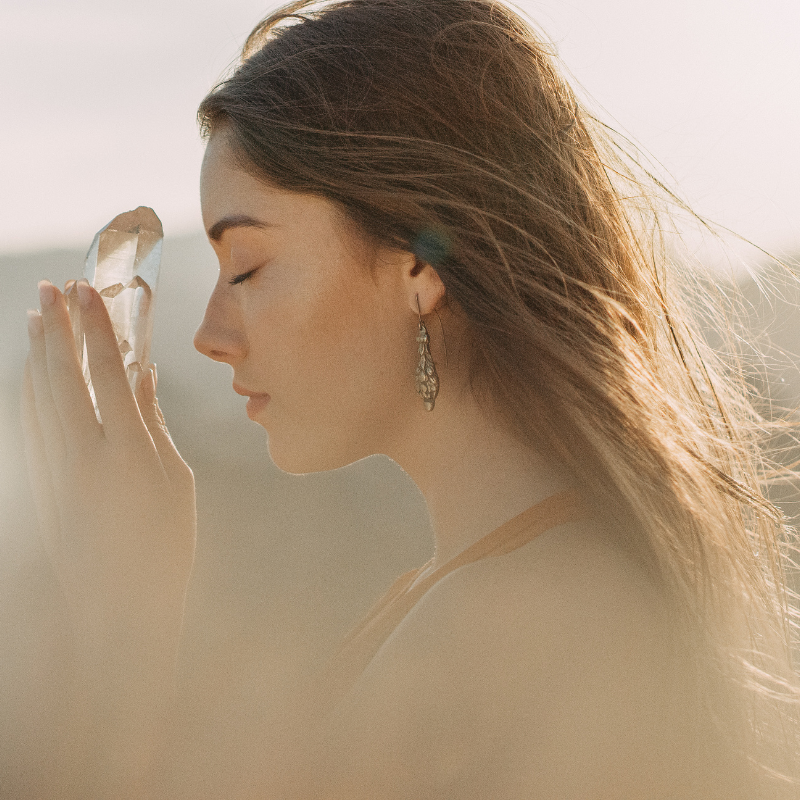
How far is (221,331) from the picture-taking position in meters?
1.29

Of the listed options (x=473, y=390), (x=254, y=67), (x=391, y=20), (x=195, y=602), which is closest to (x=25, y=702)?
(x=473, y=390)

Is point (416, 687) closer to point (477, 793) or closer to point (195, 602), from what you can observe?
point (477, 793)

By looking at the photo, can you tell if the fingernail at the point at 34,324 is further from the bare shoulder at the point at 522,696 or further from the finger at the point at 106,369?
the bare shoulder at the point at 522,696

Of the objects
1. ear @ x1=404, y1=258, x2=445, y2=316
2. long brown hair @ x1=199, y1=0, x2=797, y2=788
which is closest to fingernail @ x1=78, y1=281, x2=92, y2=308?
long brown hair @ x1=199, y1=0, x2=797, y2=788

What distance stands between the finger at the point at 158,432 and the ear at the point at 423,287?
0.44 meters

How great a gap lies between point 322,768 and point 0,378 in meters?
1.78

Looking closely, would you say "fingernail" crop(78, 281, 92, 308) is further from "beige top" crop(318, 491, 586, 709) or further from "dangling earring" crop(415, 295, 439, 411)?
"beige top" crop(318, 491, 586, 709)

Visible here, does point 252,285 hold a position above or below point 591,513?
above

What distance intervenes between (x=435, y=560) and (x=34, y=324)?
2.40 feet

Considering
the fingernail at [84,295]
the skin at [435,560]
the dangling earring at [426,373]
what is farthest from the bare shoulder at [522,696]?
the fingernail at [84,295]

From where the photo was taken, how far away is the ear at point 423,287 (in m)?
1.23

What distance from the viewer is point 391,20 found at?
50.9 inches

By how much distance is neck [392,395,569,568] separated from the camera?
1.16 meters

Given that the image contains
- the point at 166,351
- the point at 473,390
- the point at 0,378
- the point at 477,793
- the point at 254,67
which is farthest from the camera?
the point at 166,351
